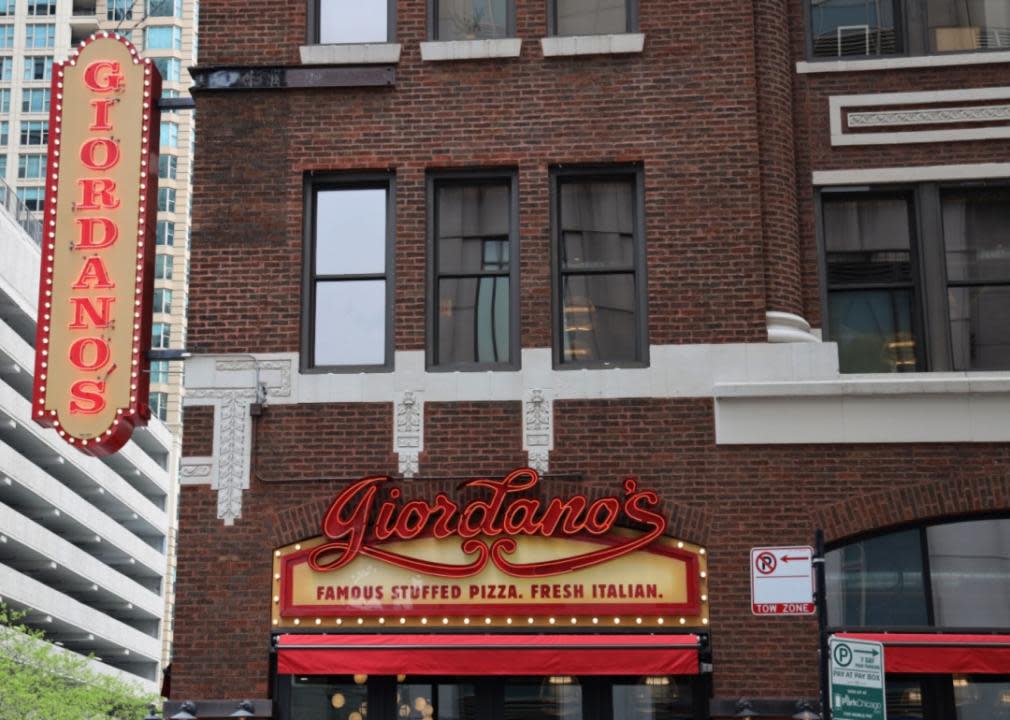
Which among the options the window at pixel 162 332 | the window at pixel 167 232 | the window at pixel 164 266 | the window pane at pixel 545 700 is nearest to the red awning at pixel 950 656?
the window pane at pixel 545 700

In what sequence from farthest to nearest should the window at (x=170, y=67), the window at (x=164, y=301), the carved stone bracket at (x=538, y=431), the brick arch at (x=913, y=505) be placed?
the window at (x=170, y=67)
the window at (x=164, y=301)
the carved stone bracket at (x=538, y=431)
the brick arch at (x=913, y=505)

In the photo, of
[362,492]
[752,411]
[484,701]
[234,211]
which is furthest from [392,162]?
[484,701]

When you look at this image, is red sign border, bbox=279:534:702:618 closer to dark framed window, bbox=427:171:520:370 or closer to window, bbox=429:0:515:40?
dark framed window, bbox=427:171:520:370

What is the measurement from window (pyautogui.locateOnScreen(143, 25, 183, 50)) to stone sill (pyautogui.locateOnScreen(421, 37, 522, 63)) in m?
107

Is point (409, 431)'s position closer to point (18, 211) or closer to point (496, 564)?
point (496, 564)

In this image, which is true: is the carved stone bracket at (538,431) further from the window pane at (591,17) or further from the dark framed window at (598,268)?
the window pane at (591,17)

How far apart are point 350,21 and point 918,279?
702 cm

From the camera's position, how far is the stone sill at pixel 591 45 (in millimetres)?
16875

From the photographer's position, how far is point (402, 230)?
16656mm

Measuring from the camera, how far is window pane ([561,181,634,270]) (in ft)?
54.7

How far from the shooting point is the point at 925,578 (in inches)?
615

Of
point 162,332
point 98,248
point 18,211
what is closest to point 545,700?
point 98,248

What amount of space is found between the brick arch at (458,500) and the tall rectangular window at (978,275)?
11.3ft

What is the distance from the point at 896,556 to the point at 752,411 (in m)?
2.08
